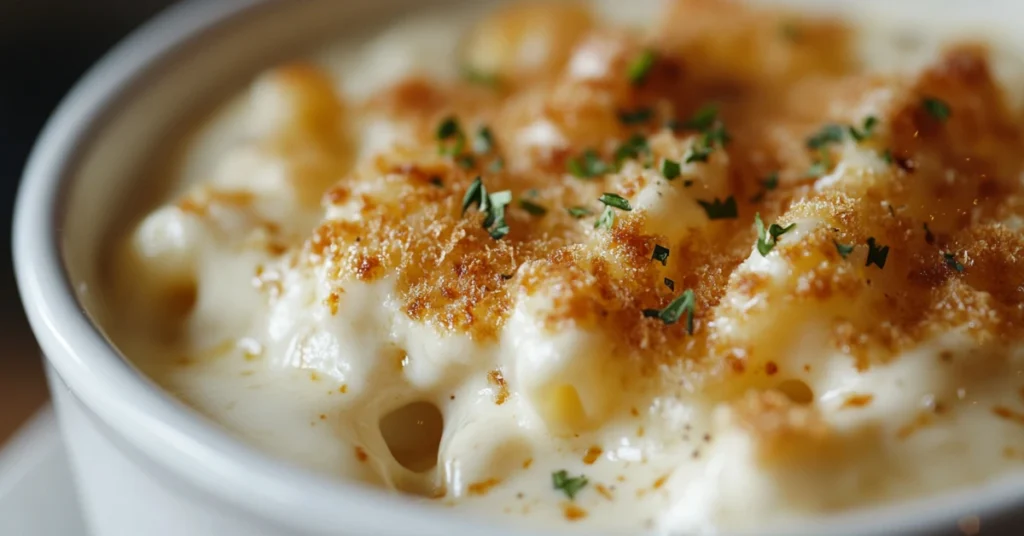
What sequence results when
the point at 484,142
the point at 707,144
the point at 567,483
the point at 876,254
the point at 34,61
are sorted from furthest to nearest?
the point at 34,61, the point at 484,142, the point at 707,144, the point at 876,254, the point at 567,483

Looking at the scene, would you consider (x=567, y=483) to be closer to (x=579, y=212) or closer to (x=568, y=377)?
(x=568, y=377)

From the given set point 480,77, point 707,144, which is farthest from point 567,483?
point 480,77

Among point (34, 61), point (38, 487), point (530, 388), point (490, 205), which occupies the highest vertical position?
point (490, 205)

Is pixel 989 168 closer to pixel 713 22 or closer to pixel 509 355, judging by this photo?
pixel 713 22

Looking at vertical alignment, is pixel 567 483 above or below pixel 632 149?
below

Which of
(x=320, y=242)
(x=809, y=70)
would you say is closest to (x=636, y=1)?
(x=809, y=70)

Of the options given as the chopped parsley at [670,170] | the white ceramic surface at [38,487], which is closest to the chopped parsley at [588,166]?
the chopped parsley at [670,170]

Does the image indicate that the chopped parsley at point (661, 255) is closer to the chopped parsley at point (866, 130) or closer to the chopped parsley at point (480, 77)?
the chopped parsley at point (866, 130)
